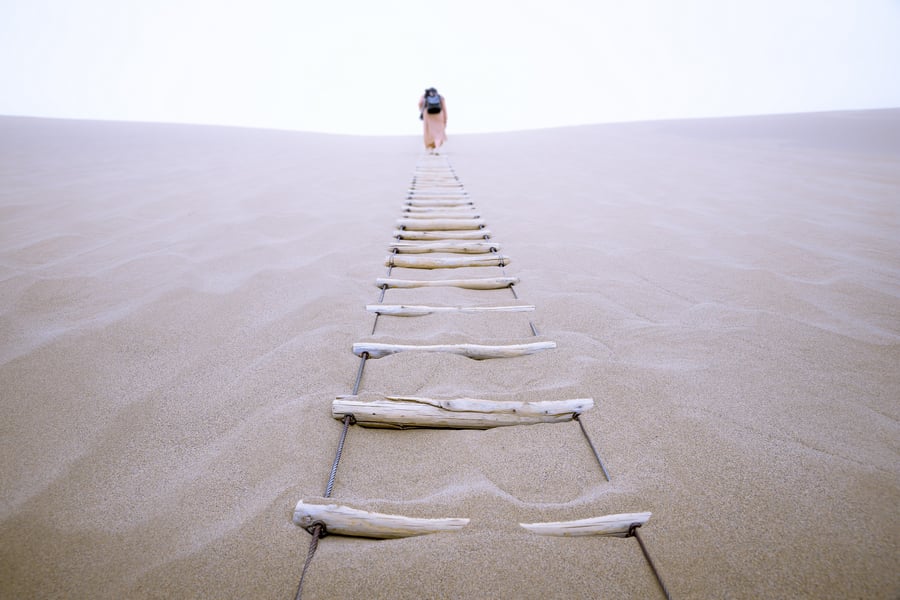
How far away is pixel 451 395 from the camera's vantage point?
57.7 inches

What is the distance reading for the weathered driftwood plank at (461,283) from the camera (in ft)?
7.71

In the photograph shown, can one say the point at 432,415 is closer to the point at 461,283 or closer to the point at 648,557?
the point at 648,557

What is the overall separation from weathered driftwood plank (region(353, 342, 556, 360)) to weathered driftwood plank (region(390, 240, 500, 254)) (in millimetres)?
1244

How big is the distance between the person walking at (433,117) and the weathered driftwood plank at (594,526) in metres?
7.88

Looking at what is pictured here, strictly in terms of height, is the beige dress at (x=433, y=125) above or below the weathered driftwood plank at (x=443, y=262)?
above

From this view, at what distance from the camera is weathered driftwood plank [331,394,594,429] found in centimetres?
135

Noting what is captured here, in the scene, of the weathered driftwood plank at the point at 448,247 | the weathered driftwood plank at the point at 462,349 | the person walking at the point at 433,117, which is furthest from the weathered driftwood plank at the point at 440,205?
the person walking at the point at 433,117

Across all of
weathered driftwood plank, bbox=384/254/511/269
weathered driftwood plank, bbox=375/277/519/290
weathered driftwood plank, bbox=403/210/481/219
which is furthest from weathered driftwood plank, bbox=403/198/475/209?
weathered driftwood plank, bbox=375/277/519/290

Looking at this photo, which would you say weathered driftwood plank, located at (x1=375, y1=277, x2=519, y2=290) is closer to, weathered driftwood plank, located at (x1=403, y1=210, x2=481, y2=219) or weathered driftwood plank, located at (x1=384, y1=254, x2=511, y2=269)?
weathered driftwood plank, located at (x1=384, y1=254, x2=511, y2=269)

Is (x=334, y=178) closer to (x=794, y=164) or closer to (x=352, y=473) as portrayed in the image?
(x=352, y=473)

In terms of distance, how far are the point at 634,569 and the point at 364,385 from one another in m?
0.98

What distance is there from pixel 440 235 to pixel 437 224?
230 millimetres

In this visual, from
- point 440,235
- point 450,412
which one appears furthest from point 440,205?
point 450,412

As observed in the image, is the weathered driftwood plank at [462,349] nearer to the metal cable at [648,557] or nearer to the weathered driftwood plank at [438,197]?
the metal cable at [648,557]
